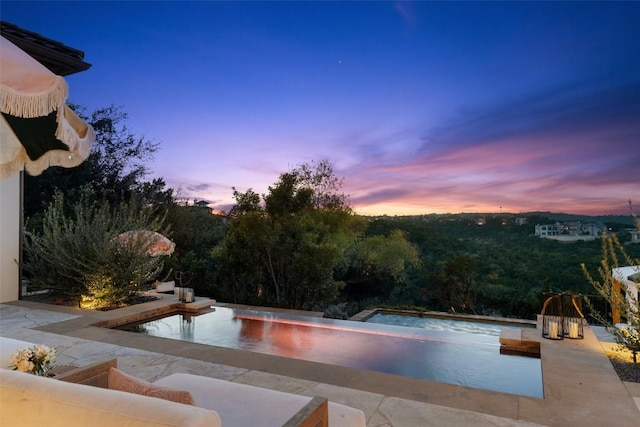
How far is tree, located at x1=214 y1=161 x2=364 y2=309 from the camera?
9.92 meters

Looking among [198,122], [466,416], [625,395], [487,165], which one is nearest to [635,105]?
[487,165]

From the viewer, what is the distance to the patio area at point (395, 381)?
2.98 meters

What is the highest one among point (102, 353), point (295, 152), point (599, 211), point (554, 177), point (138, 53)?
point (138, 53)

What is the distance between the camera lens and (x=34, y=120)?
2.88 m

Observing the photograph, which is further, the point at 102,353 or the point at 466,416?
the point at 102,353

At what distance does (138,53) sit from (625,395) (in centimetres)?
1084

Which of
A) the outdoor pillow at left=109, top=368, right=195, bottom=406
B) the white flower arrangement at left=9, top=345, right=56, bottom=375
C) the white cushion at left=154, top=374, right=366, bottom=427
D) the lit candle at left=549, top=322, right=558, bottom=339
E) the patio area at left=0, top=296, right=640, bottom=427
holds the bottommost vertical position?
the patio area at left=0, top=296, right=640, bottom=427

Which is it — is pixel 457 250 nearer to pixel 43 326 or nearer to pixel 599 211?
pixel 599 211

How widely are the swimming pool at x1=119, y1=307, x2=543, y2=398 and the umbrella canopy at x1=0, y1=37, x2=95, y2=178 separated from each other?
3.37 meters

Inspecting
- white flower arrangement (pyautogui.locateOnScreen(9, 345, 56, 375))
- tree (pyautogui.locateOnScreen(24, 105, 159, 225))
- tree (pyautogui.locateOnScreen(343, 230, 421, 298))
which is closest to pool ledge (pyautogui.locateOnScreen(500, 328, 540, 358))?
white flower arrangement (pyautogui.locateOnScreen(9, 345, 56, 375))

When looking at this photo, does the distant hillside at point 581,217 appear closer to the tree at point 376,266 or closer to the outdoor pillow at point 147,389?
the tree at point 376,266

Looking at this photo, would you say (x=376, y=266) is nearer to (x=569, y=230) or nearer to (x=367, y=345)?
(x=569, y=230)

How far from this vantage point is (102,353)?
4430 mm

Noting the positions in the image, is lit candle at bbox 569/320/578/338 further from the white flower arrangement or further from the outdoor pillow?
the white flower arrangement
